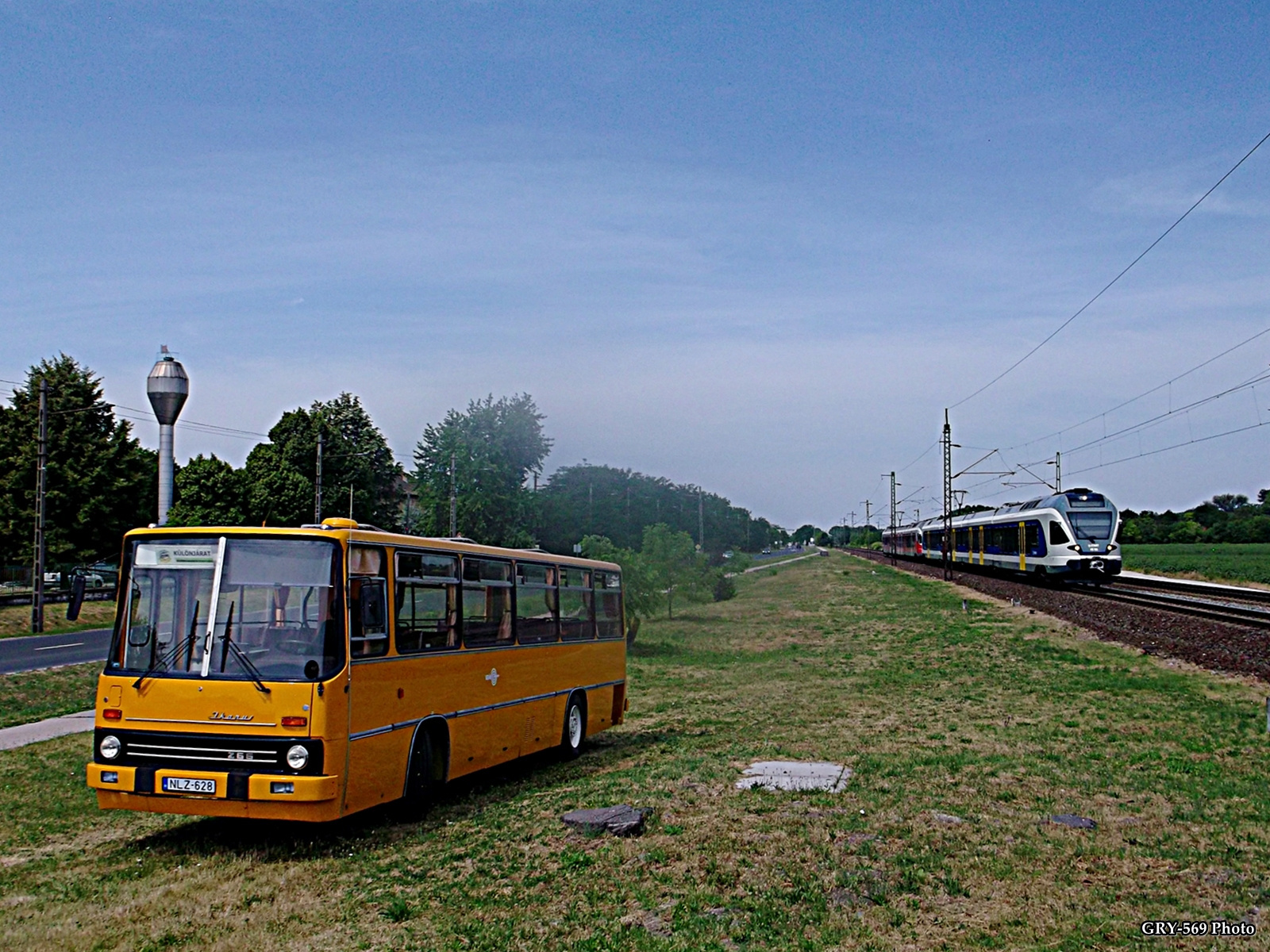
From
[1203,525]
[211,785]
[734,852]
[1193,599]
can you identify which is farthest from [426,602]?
[1203,525]

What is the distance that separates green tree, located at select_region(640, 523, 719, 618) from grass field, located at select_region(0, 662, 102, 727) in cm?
1723

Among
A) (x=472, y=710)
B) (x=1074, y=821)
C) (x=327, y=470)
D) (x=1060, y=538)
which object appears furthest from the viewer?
(x=327, y=470)

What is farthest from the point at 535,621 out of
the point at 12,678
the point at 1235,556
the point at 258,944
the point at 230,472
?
the point at 1235,556

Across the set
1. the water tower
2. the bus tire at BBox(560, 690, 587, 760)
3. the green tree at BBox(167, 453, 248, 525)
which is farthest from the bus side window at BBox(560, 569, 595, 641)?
the green tree at BBox(167, 453, 248, 525)

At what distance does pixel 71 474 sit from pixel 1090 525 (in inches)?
1790

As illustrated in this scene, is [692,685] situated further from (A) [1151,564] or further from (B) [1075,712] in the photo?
(A) [1151,564]

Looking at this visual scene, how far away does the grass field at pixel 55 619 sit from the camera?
38625mm

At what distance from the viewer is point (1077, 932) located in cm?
639

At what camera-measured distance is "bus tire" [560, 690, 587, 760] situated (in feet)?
46.9

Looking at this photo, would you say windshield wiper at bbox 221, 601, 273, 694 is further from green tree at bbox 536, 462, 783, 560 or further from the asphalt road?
green tree at bbox 536, 462, 783, 560

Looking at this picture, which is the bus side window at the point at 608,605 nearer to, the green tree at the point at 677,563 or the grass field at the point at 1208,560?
the green tree at the point at 677,563

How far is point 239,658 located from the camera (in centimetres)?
881

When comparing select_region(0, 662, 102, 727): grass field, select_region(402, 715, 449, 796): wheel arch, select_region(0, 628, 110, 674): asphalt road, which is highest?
select_region(402, 715, 449, 796): wheel arch

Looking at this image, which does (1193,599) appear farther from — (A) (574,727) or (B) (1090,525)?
(A) (574,727)
